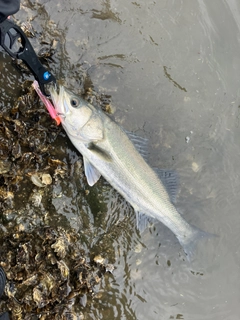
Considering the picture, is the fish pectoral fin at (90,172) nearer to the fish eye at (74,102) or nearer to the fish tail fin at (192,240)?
the fish eye at (74,102)

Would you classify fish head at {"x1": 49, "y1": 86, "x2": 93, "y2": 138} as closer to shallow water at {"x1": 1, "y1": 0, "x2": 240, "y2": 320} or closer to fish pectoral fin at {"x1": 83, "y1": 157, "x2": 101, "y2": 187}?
fish pectoral fin at {"x1": 83, "y1": 157, "x2": 101, "y2": 187}

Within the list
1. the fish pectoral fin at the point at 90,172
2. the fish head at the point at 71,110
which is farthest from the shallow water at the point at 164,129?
the fish head at the point at 71,110

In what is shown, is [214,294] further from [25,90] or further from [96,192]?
[25,90]

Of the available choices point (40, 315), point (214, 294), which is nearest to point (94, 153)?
point (40, 315)

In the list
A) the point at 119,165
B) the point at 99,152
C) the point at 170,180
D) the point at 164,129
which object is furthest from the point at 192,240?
the point at 99,152

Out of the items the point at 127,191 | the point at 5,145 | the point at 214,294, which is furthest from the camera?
the point at 214,294

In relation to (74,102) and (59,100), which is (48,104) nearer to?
(59,100)
